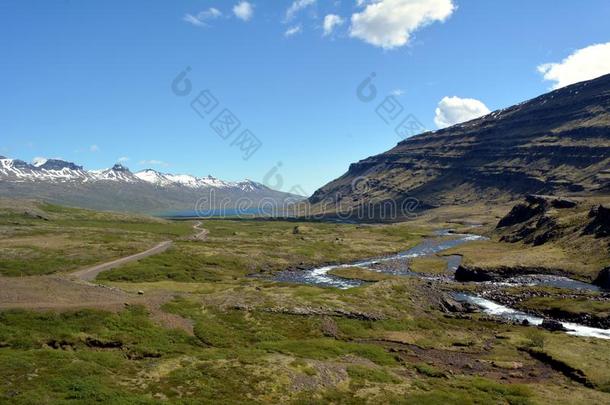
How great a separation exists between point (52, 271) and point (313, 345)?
79.7 m

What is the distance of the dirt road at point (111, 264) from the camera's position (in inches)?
3782

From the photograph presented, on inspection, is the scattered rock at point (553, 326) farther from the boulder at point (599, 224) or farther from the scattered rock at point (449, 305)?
the boulder at point (599, 224)

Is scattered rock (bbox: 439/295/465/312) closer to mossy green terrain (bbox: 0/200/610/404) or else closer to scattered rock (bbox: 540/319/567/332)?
mossy green terrain (bbox: 0/200/610/404)

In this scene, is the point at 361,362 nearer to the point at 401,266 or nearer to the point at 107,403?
the point at 107,403

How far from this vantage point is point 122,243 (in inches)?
5620

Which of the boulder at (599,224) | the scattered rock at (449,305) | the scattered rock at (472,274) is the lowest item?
the scattered rock at (449,305)

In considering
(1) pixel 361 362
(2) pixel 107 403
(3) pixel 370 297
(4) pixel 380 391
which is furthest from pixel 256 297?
(2) pixel 107 403

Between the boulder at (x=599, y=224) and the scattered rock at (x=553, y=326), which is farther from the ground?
the boulder at (x=599, y=224)

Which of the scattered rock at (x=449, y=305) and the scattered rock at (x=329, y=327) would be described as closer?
the scattered rock at (x=329, y=327)

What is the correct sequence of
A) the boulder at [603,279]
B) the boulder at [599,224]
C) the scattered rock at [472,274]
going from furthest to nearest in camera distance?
the boulder at [599,224] < the scattered rock at [472,274] < the boulder at [603,279]

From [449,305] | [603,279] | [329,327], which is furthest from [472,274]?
[329,327]

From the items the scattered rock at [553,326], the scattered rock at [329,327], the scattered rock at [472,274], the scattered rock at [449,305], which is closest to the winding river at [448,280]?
the scattered rock at [553,326]

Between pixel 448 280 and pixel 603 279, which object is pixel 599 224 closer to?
pixel 603 279

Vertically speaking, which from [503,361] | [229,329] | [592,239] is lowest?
[503,361]
